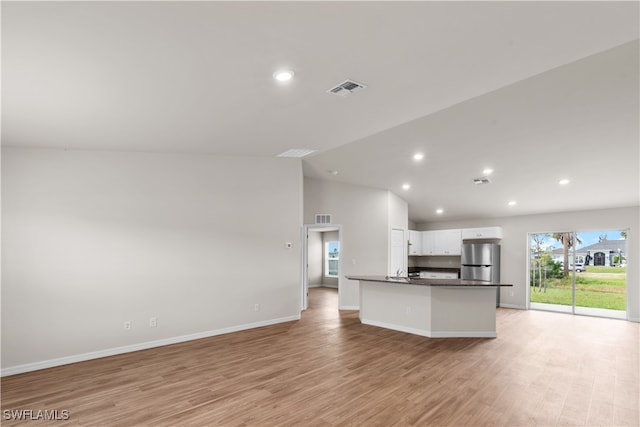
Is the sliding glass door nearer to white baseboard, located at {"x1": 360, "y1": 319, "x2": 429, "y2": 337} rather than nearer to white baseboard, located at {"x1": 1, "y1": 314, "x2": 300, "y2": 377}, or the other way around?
white baseboard, located at {"x1": 360, "y1": 319, "x2": 429, "y2": 337}

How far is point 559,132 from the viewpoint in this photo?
4.77 meters

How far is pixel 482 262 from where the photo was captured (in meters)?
8.90

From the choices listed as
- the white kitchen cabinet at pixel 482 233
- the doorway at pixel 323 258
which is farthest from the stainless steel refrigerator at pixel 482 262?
the doorway at pixel 323 258

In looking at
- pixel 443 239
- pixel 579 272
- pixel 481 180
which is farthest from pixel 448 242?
pixel 481 180

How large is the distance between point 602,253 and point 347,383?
7536 millimetres

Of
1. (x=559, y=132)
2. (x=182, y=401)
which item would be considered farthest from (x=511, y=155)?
(x=182, y=401)

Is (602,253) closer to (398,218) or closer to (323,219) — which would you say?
(398,218)

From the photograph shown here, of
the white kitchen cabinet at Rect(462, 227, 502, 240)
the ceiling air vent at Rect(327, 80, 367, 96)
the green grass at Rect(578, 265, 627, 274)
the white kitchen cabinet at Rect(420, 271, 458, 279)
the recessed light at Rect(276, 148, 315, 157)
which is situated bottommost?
the white kitchen cabinet at Rect(420, 271, 458, 279)

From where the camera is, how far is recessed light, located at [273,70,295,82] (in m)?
2.79

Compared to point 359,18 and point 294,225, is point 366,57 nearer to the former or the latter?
point 359,18

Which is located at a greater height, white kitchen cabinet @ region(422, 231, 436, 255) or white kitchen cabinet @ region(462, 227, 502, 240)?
white kitchen cabinet @ region(462, 227, 502, 240)

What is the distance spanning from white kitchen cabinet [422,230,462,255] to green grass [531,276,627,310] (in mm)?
2115

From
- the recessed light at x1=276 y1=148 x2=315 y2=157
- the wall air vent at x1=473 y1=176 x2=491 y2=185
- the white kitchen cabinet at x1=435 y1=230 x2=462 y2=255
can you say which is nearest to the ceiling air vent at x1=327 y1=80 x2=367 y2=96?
the recessed light at x1=276 y1=148 x2=315 y2=157

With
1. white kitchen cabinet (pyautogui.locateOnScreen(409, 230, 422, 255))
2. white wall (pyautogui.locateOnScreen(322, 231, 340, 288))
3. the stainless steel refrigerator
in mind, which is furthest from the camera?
white wall (pyautogui.locateOnScreen(322, 231, 340, 288))
